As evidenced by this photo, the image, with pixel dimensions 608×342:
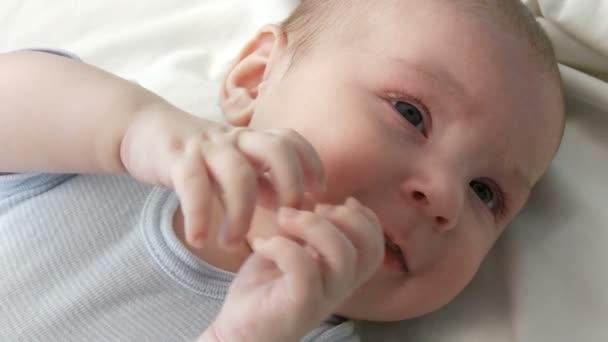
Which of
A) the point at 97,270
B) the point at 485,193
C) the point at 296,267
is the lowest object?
the point at 97,270

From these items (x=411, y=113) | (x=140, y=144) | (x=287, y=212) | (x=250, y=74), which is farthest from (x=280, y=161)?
(x=250, y=74)

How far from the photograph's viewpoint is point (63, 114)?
77cm

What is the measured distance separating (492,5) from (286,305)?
0.48 meters

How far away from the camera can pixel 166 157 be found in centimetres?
63

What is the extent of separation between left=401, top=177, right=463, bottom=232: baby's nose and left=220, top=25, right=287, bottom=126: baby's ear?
231 mm

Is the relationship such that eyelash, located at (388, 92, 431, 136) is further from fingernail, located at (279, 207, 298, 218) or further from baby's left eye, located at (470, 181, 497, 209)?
fingernail, located at (279, 207, 298, 218)

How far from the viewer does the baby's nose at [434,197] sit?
0.76m

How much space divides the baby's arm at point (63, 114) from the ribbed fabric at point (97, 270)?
0.19ft

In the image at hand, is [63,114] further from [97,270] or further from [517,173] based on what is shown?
[517,173]

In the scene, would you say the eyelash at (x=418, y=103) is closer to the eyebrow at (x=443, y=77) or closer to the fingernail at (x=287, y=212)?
the eyebrow at (x=443, y=77)

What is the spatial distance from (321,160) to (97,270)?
0.28 metres

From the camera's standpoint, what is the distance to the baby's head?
2.50 feet

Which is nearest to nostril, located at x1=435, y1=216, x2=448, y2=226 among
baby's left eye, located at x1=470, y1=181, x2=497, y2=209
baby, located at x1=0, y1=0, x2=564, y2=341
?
baby, located at x1=0, y1=0, x2=564, y2=341

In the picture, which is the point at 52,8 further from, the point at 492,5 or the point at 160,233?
the point at 492,5
